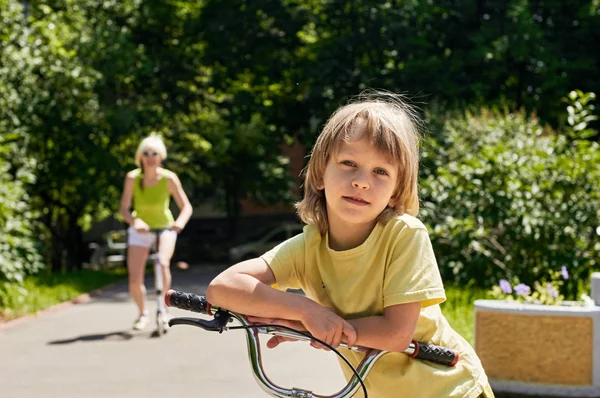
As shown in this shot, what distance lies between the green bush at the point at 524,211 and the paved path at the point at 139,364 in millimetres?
3888

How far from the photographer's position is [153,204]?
32.2 feet

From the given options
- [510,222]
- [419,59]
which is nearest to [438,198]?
[510,222]

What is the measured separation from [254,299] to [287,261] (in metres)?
0.32

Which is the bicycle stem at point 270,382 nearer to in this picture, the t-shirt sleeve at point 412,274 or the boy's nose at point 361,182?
the t-shirt sleeve at point 412,274

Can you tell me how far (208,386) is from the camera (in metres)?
7.05

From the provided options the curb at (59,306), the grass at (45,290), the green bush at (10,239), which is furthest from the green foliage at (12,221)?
the curb at (59,306)

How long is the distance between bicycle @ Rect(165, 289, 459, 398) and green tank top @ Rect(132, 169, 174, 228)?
7.51m

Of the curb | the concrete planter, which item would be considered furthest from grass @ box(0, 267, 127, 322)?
the concrete planter

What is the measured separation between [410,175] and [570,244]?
976 centimetres

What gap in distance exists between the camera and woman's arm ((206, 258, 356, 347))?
2.23 meters

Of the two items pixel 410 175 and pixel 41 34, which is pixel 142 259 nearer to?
pixel 410 175

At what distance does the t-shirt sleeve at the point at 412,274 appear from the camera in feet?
7.81

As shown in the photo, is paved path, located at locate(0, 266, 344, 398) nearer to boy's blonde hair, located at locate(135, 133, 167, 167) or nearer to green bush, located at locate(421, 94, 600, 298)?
boy's blonde hair, located at locate(135, 133, 167, 167)

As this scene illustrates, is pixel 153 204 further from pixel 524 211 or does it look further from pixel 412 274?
pixel 412 274
